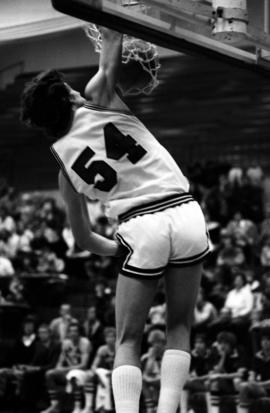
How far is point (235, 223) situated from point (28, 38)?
7871 millimetres

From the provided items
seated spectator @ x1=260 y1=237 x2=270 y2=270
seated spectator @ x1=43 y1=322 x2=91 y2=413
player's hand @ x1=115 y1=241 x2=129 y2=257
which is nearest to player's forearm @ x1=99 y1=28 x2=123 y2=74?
player's hand @ x1=115 y1=241 x2=129 y2=257

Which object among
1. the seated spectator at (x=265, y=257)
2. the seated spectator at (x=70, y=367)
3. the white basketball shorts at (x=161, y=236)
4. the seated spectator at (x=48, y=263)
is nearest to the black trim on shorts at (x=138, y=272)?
the white basketball shorts at (x=161, y=236)

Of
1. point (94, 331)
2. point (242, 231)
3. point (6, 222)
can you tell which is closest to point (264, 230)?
point (242, 231)

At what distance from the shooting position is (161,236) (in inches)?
167

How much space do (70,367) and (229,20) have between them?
10069 millimetres

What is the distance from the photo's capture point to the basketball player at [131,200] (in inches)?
167

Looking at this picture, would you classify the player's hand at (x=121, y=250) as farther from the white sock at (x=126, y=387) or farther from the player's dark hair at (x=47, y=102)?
the player's dark hair at (x=47, y=102)

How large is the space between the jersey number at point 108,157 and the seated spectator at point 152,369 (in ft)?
27.0

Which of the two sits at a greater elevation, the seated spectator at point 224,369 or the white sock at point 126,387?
the white sock at point 126,387

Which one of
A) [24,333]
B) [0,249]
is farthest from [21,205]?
[24,333]

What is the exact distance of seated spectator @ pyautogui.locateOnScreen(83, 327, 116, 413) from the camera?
13.0 meters

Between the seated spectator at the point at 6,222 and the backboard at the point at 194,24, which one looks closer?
the backboard at the point at 194,24

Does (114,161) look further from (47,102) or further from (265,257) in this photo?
(265,257)

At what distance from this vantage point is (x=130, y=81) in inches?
178
